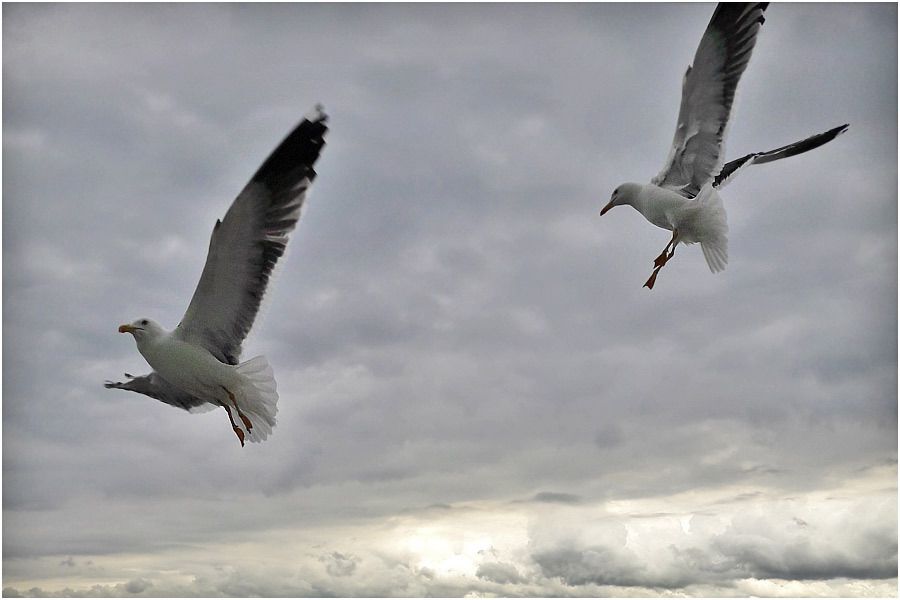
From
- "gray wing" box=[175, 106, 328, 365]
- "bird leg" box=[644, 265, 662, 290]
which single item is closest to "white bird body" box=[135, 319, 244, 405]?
"gray wing" box=[175, 106, 328, 365]

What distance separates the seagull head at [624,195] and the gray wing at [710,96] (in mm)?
206

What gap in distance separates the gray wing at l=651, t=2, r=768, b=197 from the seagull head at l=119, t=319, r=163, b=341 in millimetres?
4155

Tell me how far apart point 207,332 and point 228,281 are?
490mm

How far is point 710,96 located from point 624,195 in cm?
104

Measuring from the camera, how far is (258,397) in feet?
22.1

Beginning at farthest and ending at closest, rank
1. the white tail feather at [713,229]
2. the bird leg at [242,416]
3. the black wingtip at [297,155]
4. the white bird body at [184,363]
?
1. the white tail feather at [713,229]
2. the bird leg at [242,416]
3. the white bird body at [184,363]
4. the black wingtip at [297,155]

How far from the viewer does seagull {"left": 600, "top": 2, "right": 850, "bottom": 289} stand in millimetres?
6965

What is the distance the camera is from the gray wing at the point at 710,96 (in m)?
7.13

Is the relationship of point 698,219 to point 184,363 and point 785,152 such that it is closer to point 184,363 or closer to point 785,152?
point 785,152

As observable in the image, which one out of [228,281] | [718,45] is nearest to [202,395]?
[228,281]

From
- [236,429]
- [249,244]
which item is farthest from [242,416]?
[249,244]

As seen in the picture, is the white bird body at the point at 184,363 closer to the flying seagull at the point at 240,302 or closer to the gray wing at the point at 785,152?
the flying seagull at the point at 240,302

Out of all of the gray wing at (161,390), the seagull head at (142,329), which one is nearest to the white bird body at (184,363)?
the seagull head at (142,329)

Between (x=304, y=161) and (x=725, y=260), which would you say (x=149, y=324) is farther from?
(x=725, y=260)
